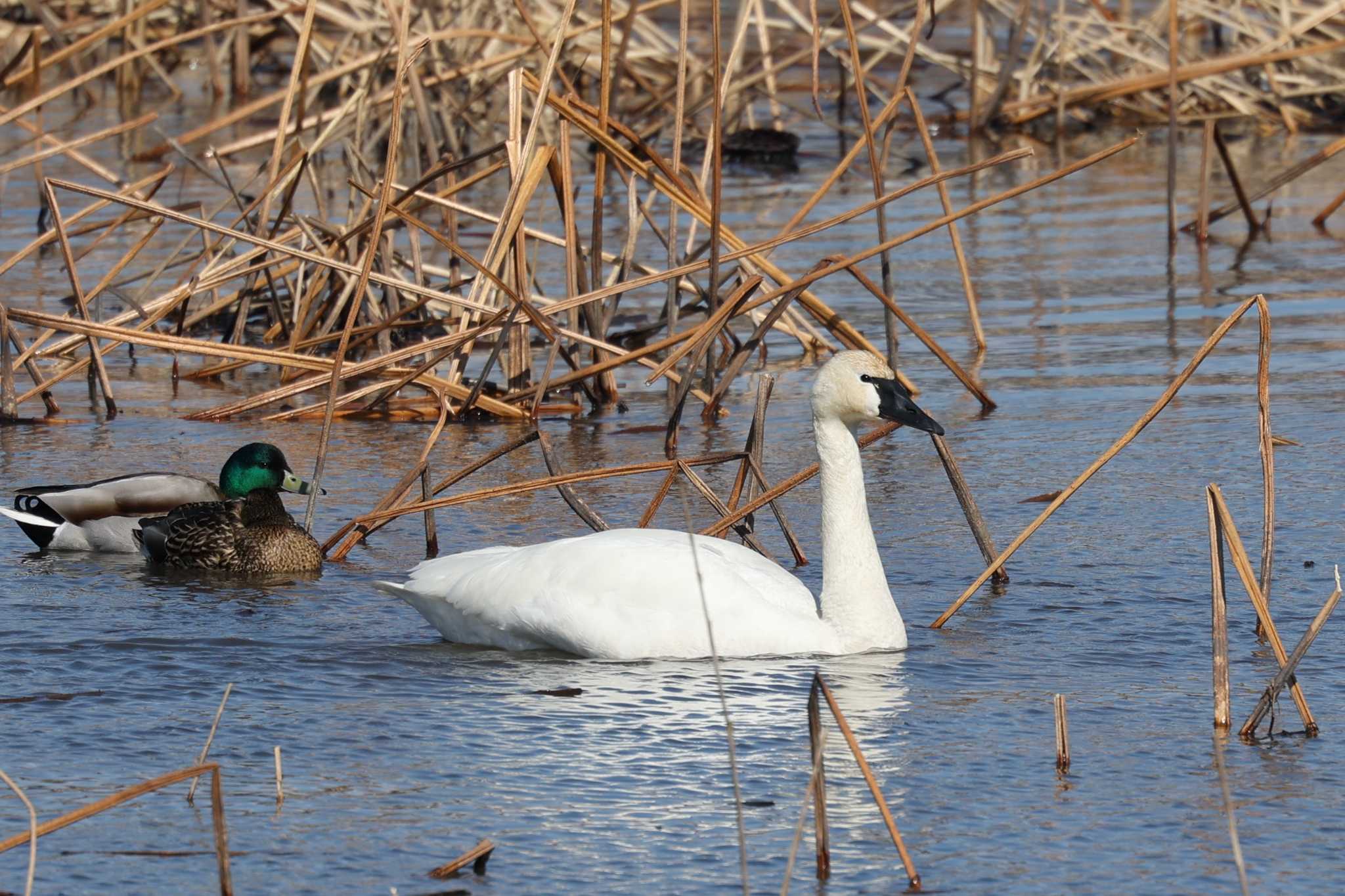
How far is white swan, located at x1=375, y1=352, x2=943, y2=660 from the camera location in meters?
5.83

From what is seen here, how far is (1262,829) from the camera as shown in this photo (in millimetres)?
4512

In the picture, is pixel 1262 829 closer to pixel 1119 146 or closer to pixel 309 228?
pixel 1119 146

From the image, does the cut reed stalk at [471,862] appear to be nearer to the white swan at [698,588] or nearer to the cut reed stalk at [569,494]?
the white swan at [698,588]

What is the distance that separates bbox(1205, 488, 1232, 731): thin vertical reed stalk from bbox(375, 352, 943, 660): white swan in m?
1.10

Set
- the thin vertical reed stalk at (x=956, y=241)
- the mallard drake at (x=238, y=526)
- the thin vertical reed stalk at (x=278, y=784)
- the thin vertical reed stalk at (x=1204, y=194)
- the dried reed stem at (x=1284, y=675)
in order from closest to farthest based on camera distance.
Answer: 1. the thin vertical reed stalk at (x=278, y=784)
2. the dried reed stem at (x=1284, y=675)
3. the mallard drake at (x=238, y=526)
4. the thin vertical reed stalk at (x=956, y=241)
5. the thin vertical reed stalk at (x=1204, y=194)

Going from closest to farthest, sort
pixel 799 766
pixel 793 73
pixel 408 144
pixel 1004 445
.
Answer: pixel 799 766 → pixel 1004 445 → pixel 408 144 → pixel 793 73

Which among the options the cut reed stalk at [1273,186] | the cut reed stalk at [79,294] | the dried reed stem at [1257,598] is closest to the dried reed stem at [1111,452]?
the dried reed stem at [1257,598]

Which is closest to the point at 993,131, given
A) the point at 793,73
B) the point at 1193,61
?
the point at 1193,61

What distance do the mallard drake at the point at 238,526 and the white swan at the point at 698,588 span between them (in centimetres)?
123

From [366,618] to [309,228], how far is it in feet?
11.3

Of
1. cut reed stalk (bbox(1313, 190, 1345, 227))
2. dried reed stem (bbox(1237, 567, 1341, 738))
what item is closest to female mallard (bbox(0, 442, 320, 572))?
dried reed stem (bbox(1237, 567, 1341, 738))

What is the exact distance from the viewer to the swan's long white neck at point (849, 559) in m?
5.90

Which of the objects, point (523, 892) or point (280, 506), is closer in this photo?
point (523, 892)

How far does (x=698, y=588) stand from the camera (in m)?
5.89
